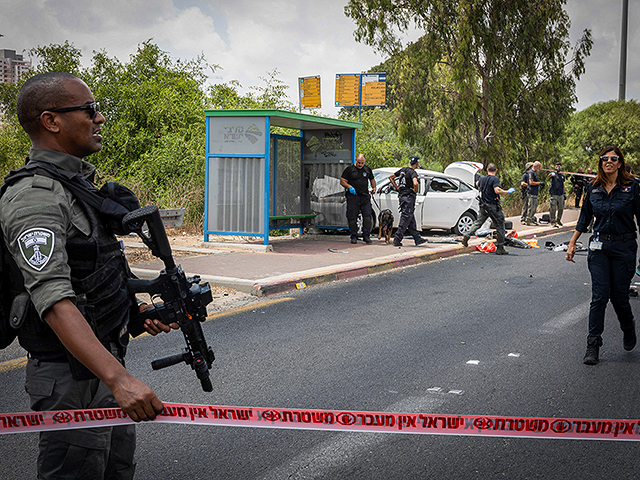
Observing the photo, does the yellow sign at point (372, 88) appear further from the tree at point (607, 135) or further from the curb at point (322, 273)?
the tree at point (607, 135)

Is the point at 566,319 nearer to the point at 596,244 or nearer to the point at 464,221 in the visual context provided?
the point at 596,244

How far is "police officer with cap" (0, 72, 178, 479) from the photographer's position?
5.96ft

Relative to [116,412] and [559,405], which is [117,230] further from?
[559,405]

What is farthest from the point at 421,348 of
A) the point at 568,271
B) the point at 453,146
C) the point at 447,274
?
the point at 453,146

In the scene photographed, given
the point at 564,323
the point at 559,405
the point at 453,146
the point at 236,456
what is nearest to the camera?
the point at 236,456

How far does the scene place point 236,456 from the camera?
11.4 ft

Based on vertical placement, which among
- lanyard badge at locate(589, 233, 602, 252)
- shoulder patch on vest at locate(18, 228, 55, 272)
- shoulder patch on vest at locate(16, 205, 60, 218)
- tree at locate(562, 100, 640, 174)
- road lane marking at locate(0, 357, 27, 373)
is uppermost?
tree at locate(562, 100, 640, 174)

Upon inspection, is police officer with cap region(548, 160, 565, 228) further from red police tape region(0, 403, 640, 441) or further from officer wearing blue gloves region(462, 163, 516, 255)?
red police tape region(0, 403, 640, 441)

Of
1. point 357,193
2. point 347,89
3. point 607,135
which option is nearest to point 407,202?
point 357,193

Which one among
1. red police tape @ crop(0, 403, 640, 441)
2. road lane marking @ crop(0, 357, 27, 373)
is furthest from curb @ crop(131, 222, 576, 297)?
red police tape @ crop(0, 403, 640, 441)

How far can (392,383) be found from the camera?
15.3ft

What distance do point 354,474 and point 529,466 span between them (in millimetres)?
958

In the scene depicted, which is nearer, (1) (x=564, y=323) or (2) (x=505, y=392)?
(2) (x=505, y=392)

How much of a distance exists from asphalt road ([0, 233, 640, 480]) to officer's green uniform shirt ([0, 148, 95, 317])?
178 centimetres
